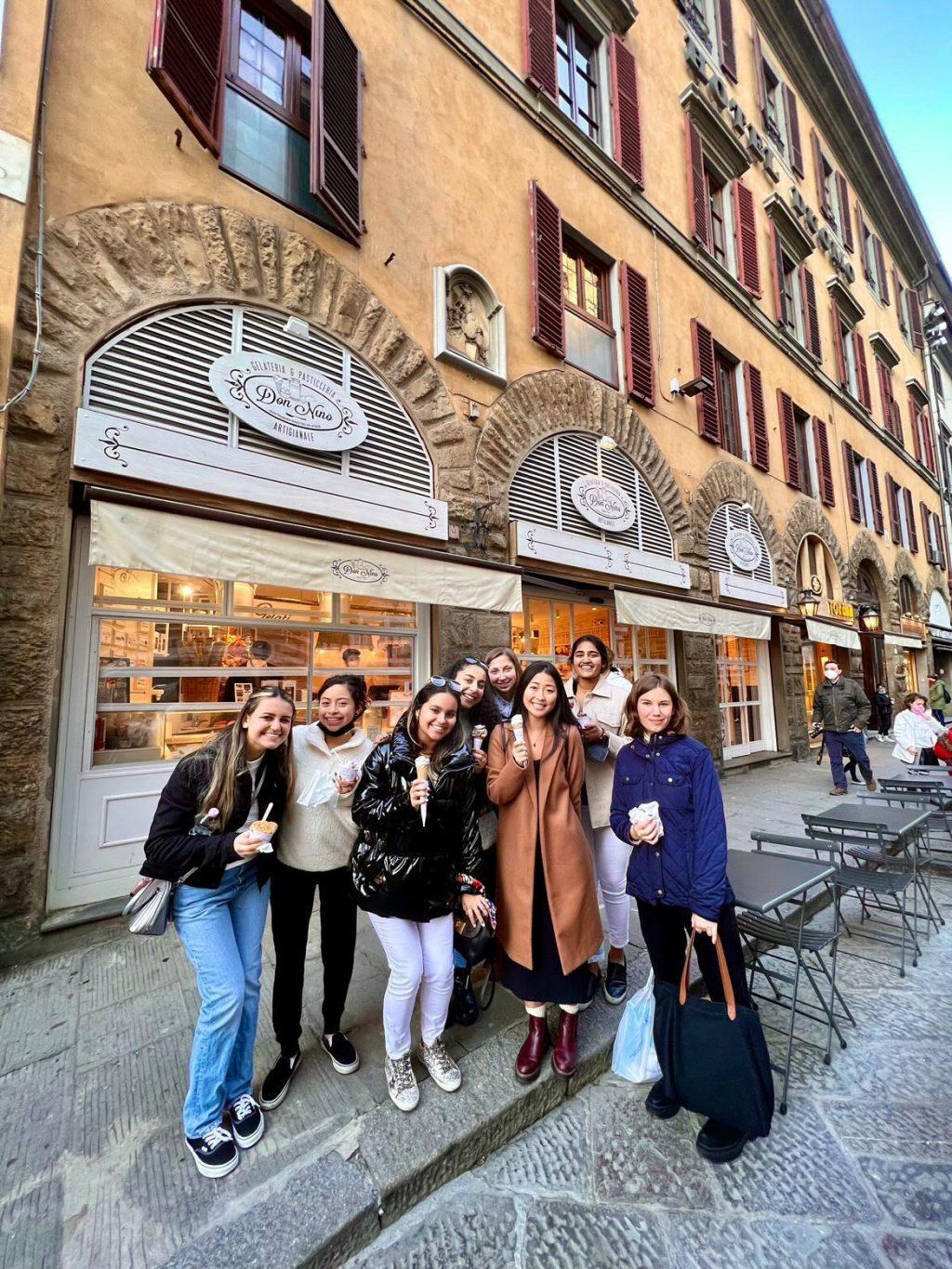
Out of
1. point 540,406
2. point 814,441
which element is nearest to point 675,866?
point 540,406

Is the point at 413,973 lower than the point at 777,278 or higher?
lower

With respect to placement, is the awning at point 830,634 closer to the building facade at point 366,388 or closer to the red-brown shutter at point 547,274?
the building facade at point 366,388

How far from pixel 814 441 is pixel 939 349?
1764 centimetres

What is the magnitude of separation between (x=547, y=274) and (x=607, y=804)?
676cm

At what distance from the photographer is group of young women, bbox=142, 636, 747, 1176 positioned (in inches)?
75.7

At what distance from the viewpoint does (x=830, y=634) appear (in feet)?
36.1

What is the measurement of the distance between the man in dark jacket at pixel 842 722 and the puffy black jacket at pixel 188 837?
8.02 metres

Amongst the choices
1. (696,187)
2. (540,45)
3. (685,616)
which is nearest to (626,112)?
(540,45)

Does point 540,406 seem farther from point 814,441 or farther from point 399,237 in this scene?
point 814,441

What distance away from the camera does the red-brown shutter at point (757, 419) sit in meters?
10.5

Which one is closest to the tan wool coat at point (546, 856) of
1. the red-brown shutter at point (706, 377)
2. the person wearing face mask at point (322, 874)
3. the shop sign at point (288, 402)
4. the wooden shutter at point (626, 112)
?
the person wearing face mask at point (322, 874)

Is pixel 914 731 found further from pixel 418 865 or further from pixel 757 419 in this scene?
pixel 418 865

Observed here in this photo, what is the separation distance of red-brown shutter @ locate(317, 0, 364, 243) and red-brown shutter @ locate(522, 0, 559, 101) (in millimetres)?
3166

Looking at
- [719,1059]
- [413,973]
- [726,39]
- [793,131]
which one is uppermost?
[793,131]
